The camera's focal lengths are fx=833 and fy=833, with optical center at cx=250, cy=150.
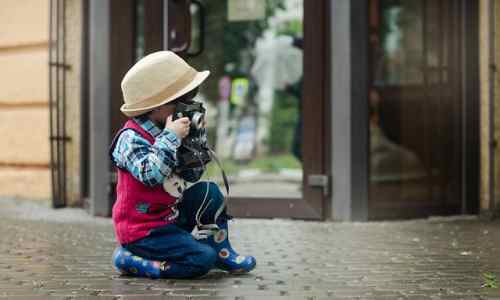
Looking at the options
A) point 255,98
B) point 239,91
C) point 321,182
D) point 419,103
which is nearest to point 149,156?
point 321,182

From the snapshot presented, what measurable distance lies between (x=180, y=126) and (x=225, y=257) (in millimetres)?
762

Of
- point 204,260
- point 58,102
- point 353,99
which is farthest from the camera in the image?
point 58,102

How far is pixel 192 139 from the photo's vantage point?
13.7ft

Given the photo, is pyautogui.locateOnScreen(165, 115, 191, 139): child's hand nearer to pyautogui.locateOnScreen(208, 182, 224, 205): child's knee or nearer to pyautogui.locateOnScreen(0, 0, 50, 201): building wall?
pyautogui.locateOnScreen(208, 182, 224, 205): child's knee

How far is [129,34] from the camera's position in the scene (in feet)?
23.9

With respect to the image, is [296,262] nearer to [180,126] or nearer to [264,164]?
[180,126]

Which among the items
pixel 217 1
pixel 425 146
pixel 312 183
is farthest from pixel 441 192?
pixel 217 1

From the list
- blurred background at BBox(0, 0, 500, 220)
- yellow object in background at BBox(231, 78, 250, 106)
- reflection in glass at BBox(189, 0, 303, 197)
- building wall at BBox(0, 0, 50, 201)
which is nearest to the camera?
blurred background at BBox(0, 0, 500, 220)

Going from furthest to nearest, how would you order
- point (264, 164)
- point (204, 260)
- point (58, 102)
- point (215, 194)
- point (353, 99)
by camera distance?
point (264, 164)
point (58, 102)
point (353, 99)
point (215, 194)
point (204, 260)

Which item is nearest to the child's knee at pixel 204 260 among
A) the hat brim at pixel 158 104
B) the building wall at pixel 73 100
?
the hat brim at pixel 158 104

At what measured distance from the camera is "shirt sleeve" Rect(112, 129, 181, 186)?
3988mm

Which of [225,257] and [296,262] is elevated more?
[225,257]

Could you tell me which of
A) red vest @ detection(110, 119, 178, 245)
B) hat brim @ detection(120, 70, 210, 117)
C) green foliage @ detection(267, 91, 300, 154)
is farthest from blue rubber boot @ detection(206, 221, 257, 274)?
green foliage @ detection(267, 91, 300, 154)

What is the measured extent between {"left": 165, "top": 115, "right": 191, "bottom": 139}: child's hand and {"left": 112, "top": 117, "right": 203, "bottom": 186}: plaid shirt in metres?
0.02
